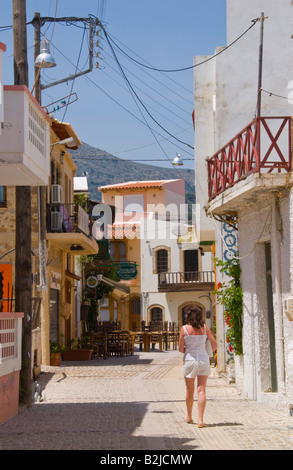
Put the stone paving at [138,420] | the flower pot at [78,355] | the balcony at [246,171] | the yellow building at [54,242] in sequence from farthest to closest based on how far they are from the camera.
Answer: the flower pot at [78,355]
the yellow building at [54,242]
the balcony at [246,171]
the stone paving at [138,420]

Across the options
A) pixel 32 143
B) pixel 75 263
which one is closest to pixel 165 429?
pixel 32 143

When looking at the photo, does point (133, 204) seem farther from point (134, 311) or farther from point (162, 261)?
point (134, 311)

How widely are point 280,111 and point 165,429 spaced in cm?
899

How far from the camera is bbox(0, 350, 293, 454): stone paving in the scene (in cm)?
845

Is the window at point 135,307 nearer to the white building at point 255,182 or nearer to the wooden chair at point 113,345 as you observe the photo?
the wooden chair at point 113,345

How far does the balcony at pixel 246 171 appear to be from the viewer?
10984 mm

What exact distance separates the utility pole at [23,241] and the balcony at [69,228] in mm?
10363

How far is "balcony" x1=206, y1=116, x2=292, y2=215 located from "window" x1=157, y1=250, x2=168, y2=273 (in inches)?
1420

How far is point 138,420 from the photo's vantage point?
423 inches

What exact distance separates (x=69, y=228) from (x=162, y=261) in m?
27.6

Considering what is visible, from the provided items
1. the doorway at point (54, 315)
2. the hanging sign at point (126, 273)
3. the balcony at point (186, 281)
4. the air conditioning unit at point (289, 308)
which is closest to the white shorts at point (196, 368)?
the air conditioning unit at point (289, 308)
